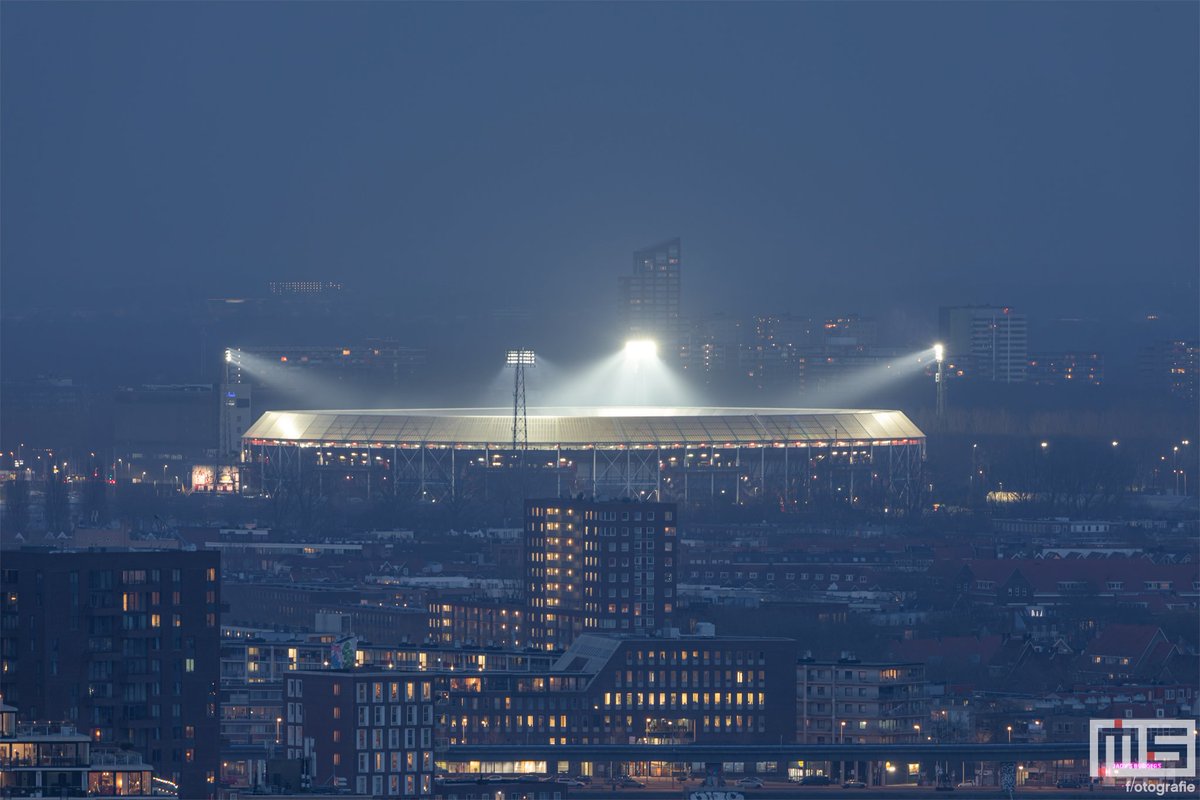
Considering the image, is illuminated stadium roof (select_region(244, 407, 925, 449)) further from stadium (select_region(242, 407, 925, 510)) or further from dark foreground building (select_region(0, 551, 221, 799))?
dark foreground building (select_region(0, 551, 221, 799))

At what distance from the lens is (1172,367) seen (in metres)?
98.7

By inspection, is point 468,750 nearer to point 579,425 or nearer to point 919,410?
point 579,425

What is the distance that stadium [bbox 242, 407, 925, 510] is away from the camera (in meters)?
68.7

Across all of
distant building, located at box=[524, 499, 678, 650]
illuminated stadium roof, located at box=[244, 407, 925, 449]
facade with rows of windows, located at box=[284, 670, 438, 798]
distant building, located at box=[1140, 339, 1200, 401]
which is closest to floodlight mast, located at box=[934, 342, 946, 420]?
distant building, located at box=[1140, 339, 1200, 401]

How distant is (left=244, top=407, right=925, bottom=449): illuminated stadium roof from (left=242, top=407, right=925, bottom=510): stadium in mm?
35

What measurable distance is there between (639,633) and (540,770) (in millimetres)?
8565

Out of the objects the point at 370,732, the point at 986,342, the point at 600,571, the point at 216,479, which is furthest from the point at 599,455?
the point at 370,732

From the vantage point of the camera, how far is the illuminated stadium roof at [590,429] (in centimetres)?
7081

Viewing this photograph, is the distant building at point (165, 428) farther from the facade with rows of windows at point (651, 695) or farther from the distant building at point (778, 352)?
the facade with rows of windows at point (651, 695)

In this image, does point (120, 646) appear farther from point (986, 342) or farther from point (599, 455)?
point (986, 342)

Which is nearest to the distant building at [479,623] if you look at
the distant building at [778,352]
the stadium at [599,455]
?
the stadium at [599,455]

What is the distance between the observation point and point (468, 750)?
32594mm

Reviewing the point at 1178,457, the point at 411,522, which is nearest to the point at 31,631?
the point at 411,522

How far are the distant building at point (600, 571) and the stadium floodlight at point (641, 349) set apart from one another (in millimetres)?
53162
